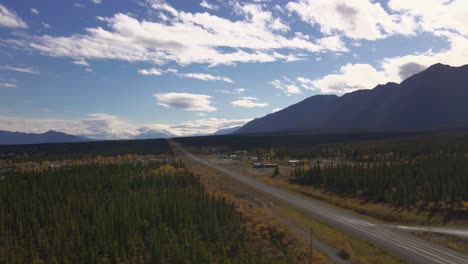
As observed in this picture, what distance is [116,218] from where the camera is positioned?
43625 millimetres

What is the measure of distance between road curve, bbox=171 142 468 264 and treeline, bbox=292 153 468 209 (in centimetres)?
984

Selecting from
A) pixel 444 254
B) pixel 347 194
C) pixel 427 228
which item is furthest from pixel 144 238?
pixel 347 194

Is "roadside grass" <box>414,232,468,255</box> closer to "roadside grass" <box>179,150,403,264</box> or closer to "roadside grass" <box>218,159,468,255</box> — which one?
"roadside grass" <box>218,159,468,255</box>

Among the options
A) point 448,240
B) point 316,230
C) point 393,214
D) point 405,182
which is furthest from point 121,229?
point 405,182

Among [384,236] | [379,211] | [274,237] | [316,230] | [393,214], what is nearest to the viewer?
[384,236]

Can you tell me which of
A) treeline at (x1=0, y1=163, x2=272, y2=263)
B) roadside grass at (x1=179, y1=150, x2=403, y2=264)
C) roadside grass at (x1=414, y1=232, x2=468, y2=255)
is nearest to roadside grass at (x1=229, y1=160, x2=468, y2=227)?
roadside grass at (x1=414, y1=232, x2=468, y2=255)

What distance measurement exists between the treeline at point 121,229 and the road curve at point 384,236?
1337 centimetres

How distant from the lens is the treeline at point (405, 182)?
5738cm

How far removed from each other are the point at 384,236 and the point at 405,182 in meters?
27.3

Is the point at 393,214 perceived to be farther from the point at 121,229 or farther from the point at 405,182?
the point at 121,229

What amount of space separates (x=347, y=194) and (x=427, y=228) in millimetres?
23739

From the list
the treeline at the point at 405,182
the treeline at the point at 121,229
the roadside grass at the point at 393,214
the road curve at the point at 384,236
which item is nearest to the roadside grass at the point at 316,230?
the road curve at the point at 384,236

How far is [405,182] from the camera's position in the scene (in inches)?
2630

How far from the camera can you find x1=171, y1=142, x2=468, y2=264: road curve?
3562 cm
